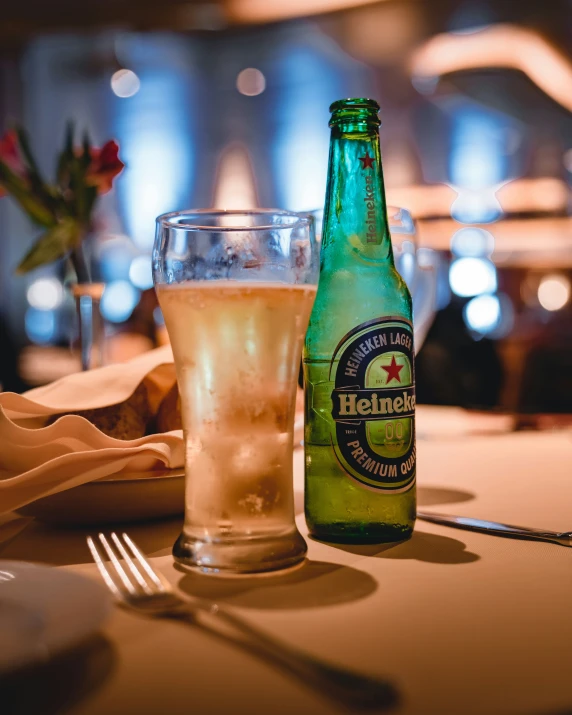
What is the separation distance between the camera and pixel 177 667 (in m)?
0.33

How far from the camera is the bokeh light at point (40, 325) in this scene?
618cm

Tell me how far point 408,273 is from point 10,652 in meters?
0.59

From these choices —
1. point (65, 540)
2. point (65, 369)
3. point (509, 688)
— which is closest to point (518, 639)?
point (509, 688)

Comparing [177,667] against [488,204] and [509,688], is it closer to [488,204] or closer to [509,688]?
[509,688]

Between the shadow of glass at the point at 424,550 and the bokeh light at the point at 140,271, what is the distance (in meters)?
5.55

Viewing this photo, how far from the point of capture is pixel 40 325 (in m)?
6.22

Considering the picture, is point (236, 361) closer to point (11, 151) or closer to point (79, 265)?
point (79, 265)

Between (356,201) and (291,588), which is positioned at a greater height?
(356,201)

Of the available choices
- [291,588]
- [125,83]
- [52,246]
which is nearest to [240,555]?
[291,588]

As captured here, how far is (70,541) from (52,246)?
0.64 metres

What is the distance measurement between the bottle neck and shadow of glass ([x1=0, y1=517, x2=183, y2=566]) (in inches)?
9.1

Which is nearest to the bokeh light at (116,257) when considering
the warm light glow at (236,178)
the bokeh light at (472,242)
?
the warm light glow at (236,178)

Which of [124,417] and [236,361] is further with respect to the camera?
[124,417]

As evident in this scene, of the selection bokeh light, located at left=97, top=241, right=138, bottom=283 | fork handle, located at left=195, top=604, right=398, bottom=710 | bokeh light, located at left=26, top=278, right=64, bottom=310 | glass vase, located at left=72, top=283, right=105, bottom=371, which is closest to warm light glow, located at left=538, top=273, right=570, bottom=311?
bokeh light, located at left=97, top=241, right=138, bottom=283
